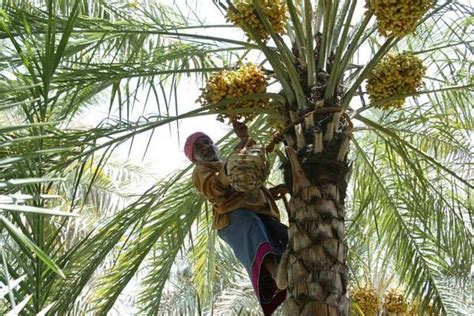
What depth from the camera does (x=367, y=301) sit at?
584 centimetres

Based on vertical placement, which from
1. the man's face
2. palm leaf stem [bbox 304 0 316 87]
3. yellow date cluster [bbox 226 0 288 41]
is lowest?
the man's face

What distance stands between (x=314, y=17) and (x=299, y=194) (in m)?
1.39

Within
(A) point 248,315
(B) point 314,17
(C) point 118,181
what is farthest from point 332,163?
(C) point 118,181

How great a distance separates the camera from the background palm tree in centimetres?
392

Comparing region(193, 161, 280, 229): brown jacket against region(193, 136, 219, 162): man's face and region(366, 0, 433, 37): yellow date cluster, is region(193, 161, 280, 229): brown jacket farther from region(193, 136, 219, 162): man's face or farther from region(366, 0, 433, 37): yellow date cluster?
region(366, 0, 433, 37): yellow date cluster

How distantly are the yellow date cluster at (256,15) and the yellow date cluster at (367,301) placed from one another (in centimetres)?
268

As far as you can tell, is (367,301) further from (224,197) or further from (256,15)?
(256,15)

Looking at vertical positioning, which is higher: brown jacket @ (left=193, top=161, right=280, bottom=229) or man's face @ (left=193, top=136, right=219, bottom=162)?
man's face @ (left=193, top=136, right=219, bottom=162)

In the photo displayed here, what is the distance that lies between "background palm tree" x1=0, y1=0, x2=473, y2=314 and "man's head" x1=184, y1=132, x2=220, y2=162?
208mm

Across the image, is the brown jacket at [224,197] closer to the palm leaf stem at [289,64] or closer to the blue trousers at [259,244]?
the blue trousers at [259,244]

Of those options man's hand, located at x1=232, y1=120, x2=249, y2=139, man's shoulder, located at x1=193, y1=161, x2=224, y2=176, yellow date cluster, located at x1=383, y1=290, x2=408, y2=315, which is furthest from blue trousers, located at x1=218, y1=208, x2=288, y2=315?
yellow date cluster, located at x1=383, y1=290, x2=408, y2=315

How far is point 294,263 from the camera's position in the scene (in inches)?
135

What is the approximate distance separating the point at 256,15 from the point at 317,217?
0.99m

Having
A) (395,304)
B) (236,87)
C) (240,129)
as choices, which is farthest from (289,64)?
(395,304)
